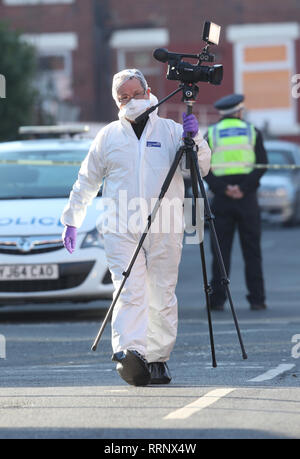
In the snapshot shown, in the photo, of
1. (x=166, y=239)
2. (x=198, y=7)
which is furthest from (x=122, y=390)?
(x=198, y=7)

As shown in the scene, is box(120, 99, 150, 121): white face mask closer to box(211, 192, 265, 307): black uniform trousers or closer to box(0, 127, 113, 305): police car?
box(0, 127, 113, 305): police car

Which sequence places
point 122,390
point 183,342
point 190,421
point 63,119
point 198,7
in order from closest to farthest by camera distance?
point 190,421
point 122,390
point 183,342
point 63,119
point 198,7

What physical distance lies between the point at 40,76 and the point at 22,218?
70.6 ft

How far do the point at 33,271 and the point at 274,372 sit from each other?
3.82m

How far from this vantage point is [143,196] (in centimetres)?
809

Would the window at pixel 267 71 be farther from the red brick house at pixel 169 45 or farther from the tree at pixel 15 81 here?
the tree at pixel 15 81

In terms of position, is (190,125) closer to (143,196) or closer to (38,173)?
(143,196)

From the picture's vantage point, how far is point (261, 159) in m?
12.9

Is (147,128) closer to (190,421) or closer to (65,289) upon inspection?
(190,421)

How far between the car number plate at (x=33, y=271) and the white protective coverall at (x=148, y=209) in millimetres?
3540

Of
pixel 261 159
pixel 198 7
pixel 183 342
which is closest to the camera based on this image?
pixel 183 342

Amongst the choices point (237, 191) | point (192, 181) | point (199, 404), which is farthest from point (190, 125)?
point (237, 191)

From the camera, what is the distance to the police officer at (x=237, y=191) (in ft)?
41.9

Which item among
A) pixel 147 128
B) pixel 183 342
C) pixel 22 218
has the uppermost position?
pixel 147 128
